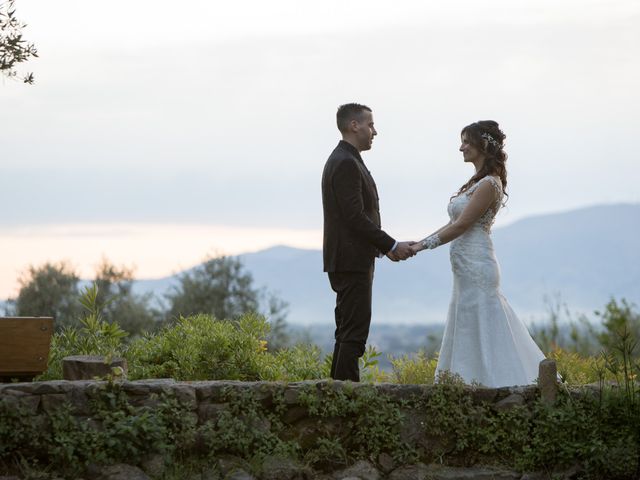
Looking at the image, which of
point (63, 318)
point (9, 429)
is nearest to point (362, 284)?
point (9, 429)

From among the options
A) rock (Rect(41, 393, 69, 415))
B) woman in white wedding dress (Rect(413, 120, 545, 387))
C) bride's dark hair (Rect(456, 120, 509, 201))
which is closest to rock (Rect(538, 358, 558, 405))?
woman in white wedding dress (Rect(413, 120, 545, 387))

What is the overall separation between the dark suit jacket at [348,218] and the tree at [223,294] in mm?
16678

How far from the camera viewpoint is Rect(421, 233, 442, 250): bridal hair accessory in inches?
334

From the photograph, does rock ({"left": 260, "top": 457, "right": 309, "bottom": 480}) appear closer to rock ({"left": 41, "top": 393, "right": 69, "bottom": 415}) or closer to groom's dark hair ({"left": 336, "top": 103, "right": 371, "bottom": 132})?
rock ({"left": 41, "top": 393, "right": 69, "bottom": 415})

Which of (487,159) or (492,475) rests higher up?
(487,159)

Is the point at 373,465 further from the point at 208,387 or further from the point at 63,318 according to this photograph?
the point at 63,318

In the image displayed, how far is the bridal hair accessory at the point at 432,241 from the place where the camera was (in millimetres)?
8492

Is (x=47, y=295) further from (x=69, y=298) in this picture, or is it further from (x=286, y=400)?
(x=286, y=400)

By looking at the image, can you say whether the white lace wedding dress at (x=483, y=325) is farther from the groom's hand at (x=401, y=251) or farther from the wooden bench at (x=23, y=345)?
the wooden bench at (x=23, y=345)

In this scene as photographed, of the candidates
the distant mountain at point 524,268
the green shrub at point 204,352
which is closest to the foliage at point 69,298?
the green shrub at point 204,352

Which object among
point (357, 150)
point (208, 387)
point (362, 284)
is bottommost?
point (208, 387)

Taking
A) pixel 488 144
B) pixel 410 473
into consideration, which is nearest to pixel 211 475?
pixel 410 473

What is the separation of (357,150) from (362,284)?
1.21 m

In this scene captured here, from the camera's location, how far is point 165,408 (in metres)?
7.38
